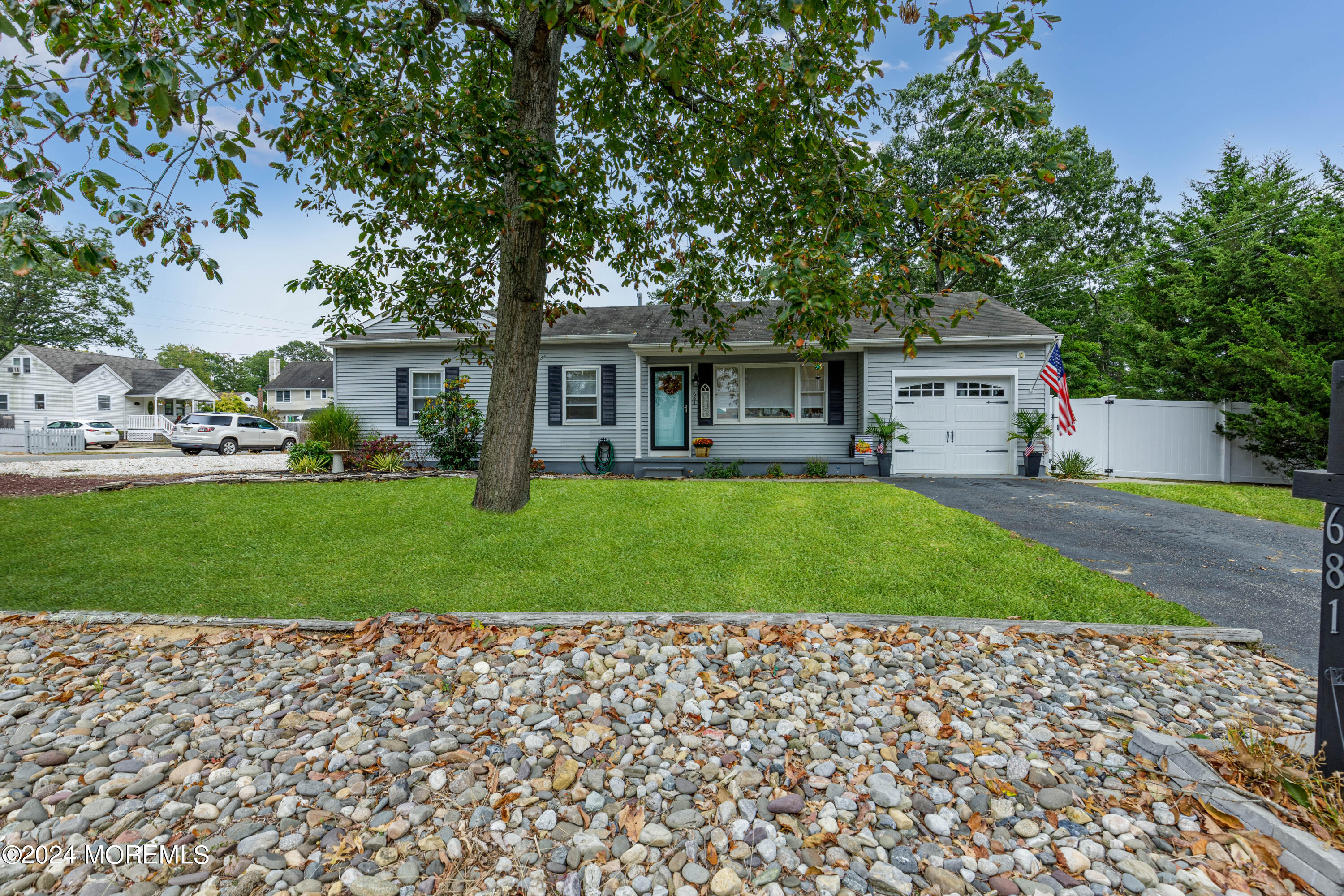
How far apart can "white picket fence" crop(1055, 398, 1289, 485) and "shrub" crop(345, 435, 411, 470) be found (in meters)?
13.4

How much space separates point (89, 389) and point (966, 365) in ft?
151

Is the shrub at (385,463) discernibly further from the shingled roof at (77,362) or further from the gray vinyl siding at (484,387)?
the shingled roof at (77,362)

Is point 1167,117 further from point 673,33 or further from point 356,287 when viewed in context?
point 356,287

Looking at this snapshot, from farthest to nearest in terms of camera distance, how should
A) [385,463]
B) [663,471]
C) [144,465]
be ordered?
[144,465], [663,471], [385,463]

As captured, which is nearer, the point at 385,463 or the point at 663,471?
the point at 385,463

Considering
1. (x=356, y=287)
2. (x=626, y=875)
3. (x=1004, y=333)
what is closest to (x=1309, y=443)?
(x=1004, y=333)

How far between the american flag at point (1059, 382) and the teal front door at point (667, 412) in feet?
22.8

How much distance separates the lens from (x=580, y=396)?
1235cm

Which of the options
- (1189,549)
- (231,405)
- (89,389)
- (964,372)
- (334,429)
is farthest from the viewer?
(231,405)

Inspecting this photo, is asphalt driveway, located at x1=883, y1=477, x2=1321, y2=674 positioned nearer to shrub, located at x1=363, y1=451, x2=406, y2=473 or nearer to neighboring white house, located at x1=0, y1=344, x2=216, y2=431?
shrub, located at x1=363, y1=451, x2=406, y2=473

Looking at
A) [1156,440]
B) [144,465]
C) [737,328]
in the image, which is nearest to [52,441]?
[144,465]

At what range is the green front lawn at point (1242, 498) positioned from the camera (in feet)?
23.6

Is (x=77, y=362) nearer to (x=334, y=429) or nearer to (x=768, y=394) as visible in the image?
(x=334, y=429)

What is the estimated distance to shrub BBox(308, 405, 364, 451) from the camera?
11.7 m
